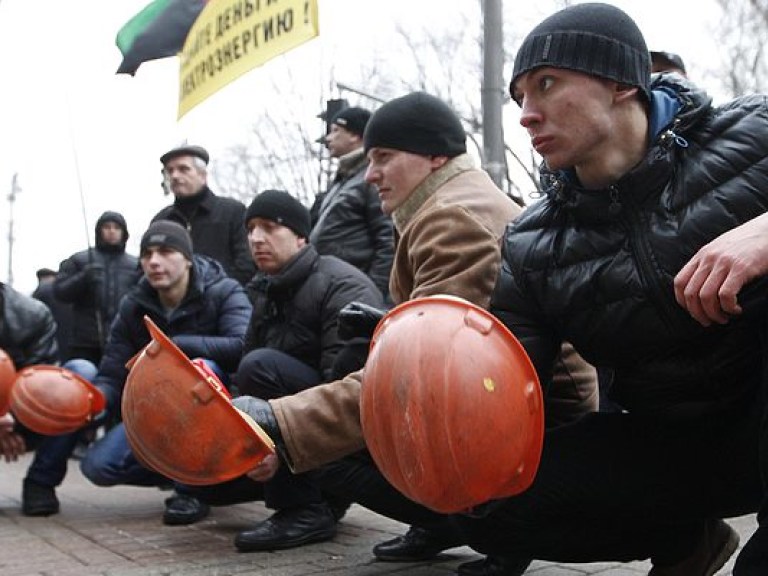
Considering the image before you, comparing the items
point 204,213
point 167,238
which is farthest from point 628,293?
point 204,213

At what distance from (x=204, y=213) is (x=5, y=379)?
2100 millimetres

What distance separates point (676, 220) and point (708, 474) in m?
0.67

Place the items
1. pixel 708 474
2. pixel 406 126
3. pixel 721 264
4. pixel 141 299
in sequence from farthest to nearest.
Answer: pixel 141 299 → pixel 406 126 → pixel 708 474 → pixel 721 264

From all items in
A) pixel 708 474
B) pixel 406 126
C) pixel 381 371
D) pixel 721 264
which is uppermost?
pixel 406 126

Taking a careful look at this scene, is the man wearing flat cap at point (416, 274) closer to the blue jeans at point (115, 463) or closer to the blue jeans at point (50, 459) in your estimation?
the blue jeans at point (115, 463)

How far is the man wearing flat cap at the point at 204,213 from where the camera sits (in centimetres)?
605

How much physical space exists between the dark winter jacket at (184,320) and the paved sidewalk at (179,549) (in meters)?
0.65

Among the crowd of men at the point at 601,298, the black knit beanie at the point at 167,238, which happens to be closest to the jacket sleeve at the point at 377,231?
the black knit beanie at the point at 167,238

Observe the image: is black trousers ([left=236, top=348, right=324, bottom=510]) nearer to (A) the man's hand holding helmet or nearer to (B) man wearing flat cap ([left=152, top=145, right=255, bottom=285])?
(A) the man's hand holding helmet

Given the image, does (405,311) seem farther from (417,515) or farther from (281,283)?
(281,283)

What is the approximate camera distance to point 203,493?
4.09m

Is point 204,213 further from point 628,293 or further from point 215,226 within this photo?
point 628,293

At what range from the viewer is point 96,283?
7191 millimetres

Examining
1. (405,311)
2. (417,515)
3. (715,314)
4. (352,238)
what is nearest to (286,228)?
(352,238)
